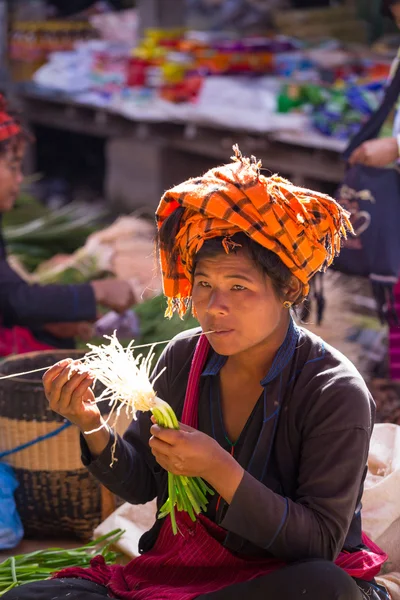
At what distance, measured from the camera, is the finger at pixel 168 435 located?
181 centimetres

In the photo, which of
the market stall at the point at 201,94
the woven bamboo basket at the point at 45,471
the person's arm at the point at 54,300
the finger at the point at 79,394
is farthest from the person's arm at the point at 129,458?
the market stall at the point at 201,94

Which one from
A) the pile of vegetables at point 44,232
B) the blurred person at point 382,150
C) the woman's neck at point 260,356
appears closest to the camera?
the woman's neck at point 260,356

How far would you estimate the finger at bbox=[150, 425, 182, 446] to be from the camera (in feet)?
5.94

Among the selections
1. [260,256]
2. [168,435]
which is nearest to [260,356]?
[260,256]

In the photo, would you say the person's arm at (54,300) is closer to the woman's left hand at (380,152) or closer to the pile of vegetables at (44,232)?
the woman's left hand at (380,152)

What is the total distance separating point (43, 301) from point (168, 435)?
6.39ft

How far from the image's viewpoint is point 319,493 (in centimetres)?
190

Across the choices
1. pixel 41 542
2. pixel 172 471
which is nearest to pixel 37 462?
pixel 41 542

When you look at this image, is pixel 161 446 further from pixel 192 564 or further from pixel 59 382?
pixel 192 564

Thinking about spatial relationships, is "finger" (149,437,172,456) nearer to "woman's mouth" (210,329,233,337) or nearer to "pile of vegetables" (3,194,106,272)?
"woman's mouth" (210,329,233,337)

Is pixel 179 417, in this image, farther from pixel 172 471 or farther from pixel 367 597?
pixel 367 597

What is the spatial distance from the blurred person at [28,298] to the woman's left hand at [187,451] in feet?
6.23

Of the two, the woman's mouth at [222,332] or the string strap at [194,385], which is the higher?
the woman's mouth at [222,332]

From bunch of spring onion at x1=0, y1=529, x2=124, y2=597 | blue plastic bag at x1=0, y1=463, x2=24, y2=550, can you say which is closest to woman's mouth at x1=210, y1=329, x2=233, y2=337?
bunch of spring onion at x1=0, y1=529, x2=124, y2=597
